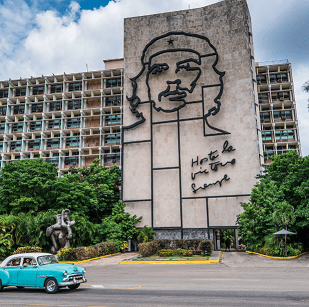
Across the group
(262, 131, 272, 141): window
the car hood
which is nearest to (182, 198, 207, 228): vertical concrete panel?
the car hood

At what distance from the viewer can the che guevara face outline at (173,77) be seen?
38.4 metres

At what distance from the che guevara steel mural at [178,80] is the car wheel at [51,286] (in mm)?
24717

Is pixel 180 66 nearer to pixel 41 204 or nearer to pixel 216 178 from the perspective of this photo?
pixel 216 178

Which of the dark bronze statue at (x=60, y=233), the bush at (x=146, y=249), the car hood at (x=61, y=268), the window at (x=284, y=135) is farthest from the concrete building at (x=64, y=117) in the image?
the car hood at (x=61, y=268)

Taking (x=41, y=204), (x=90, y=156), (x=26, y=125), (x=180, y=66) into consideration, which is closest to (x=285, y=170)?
(x=180, y=66)

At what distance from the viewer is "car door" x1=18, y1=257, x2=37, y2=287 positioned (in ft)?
42.2

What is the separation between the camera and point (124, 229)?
3594cm

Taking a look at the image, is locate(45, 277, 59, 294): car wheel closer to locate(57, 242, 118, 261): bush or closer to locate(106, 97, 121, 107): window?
locate(57, 242, 118, 261): bush

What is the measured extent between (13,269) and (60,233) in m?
15.7

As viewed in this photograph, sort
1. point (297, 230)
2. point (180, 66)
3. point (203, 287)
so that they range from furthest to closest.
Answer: point (180, 66) < point (297, 230) < point (203, 287)

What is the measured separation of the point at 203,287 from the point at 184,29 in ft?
112

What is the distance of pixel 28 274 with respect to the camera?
12969 millimetres

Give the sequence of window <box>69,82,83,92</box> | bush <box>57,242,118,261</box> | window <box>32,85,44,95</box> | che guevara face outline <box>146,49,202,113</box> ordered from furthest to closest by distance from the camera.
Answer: window <box>32,85,44,95</box> < window <box>69,82,83,92</box> < che guevara face outline <box>146,49,202,113</box> < bush <box>57,242,118,261</box>

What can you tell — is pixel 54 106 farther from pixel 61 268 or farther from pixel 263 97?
pixel 61 268
